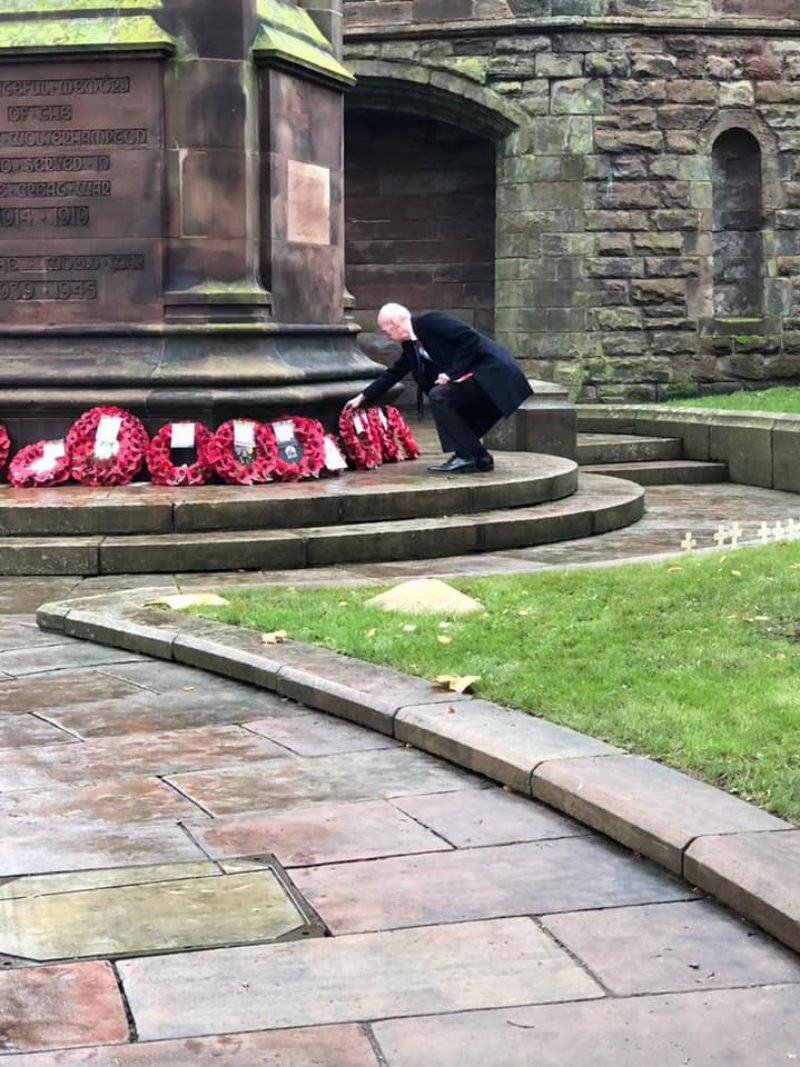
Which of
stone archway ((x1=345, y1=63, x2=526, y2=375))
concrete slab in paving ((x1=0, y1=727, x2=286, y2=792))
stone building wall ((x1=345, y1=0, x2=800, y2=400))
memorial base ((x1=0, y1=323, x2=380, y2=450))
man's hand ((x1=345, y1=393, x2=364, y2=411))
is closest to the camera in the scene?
concrete slab in paving ((x1=0, y1=727, x2=286, y2=792))

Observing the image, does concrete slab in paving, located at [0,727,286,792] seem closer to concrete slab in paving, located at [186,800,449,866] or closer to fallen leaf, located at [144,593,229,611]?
concrete slab in paving, located at [186,800,449,866]

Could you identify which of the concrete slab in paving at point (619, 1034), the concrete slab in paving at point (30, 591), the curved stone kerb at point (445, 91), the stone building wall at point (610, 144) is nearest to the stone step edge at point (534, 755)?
the concrete slab in paving at point (619, 1034)

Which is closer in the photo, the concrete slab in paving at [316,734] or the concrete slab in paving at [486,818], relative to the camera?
the concrete slab in paving at [486,818]

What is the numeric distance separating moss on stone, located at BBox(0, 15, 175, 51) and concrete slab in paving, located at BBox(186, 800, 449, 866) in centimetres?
798

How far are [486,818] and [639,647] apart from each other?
180 centimetres

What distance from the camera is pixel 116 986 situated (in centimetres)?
362

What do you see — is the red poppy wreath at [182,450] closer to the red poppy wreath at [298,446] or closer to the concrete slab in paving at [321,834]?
the red poppy wreath at [298,446]

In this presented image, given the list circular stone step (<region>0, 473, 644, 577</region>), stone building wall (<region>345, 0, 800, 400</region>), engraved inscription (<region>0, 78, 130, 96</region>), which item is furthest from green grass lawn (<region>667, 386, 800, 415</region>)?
engraved inscription (<region>0, 78, 130, 96</region>)

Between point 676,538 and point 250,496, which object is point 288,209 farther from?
point 676,538

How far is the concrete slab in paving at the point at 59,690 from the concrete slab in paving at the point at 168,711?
8cm

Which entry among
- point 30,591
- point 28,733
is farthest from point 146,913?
point 30,591

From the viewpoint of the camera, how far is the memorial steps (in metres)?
9.69

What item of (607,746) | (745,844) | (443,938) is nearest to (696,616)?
(607,746)

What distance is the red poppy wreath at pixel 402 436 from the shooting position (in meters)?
12.9
